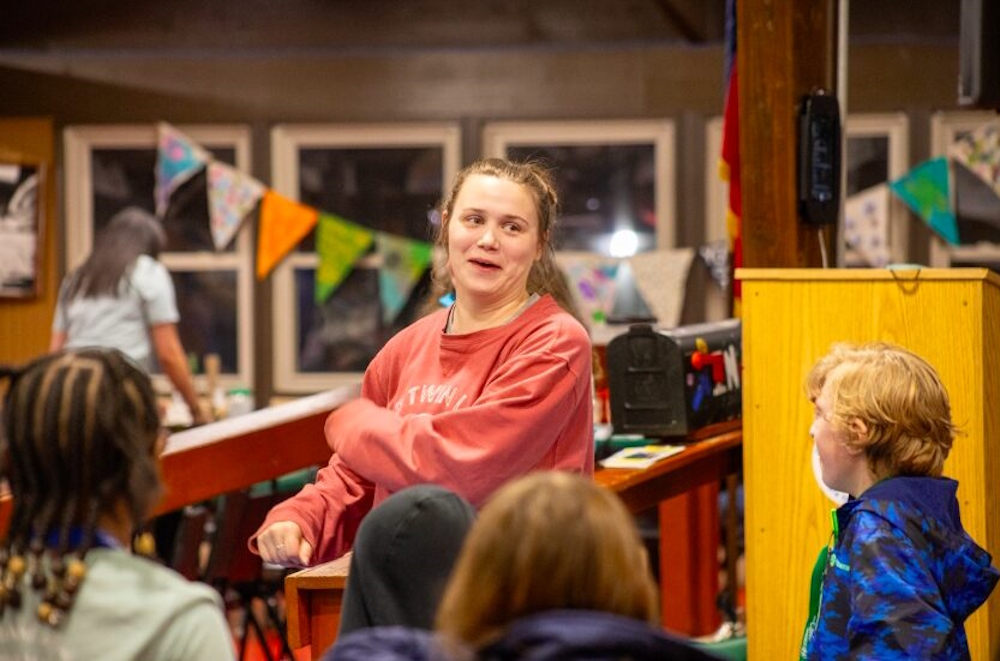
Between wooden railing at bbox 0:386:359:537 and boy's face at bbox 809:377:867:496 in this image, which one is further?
wooden railing at bbox 0:386:359:537

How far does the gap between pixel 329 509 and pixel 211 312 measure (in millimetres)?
5657

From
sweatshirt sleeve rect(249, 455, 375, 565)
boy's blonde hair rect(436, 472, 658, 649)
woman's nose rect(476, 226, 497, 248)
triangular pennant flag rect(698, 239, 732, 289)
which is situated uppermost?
triangular pennant flag rect(698, 239, 732, 289)

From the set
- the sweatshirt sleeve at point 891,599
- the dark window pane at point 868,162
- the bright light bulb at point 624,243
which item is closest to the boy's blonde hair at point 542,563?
the sweatshirt sleeve at point 891,599

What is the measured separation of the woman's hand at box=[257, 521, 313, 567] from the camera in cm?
232

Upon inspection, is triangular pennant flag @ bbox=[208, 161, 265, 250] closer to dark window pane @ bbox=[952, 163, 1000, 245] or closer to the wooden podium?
dark window pane @ bbox=[952, 163, 1000, 245]

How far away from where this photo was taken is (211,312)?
7891mm

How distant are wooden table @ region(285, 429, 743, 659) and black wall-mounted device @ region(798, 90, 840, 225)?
0.69 m

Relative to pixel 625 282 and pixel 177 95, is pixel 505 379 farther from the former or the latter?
pixel 177 95

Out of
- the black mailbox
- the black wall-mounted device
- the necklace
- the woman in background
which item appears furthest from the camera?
the woman in background

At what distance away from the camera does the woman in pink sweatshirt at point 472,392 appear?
224cm

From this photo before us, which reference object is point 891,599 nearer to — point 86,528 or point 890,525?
point 890,525

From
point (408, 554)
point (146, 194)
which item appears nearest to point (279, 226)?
point (146, 194)

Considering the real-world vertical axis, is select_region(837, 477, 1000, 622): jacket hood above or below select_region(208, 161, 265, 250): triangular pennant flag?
below

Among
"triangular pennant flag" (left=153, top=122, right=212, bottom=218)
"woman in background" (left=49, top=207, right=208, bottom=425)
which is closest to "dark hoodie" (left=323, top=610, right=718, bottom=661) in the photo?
"woman in background" (left=49, top=207, right=208, bottom=425)
